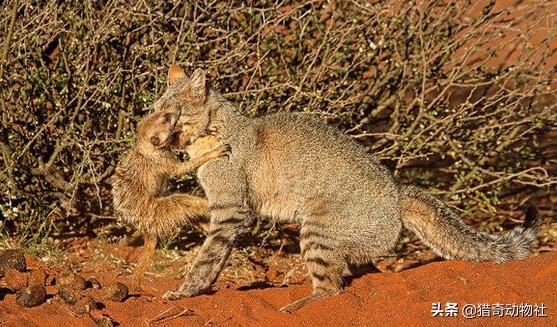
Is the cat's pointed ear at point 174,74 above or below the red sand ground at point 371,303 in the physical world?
above

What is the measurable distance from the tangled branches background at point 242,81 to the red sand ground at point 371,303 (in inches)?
69.3

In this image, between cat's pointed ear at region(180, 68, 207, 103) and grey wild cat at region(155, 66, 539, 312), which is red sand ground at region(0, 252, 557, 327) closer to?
Answer: grey wild cat at region(155, 66, 539, 312)

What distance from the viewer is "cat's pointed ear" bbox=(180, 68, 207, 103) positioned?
7.10m

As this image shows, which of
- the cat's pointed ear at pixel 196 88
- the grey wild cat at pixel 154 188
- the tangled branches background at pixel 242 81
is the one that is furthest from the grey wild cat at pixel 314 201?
the tangled branches background at pixel 242 81

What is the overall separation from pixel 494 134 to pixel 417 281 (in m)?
2.78

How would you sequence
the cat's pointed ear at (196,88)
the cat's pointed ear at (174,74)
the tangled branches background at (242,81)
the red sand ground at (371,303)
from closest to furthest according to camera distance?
the red sand ground at (371,303)
the cat's pointed ear at (196,88)
the cat's pointed ear at (174,74)
the tangled branches background at (242,81)

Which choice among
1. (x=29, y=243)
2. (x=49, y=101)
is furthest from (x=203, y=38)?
(x=29, y=243)

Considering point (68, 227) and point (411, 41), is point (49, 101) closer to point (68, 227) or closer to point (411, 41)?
point (68, 227)

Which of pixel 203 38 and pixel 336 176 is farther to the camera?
pixel 203 38

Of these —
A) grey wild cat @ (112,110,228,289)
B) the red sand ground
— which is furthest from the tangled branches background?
the red sand ground

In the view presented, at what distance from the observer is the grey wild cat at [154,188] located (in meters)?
7.20

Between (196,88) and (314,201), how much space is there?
1.45m

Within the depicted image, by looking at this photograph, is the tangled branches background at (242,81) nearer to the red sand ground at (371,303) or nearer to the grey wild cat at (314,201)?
the grey wild cat at (314,201)

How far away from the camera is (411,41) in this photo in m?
9.25
